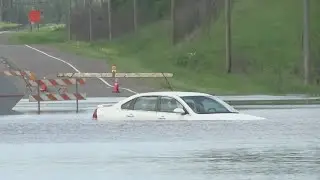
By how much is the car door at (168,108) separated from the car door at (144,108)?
0.48 feet

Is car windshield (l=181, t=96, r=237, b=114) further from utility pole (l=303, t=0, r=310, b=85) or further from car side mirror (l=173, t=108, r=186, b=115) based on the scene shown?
utility pole (l=303, t=0, r=310, b=85)

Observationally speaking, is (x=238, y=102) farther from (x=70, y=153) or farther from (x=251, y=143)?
(x=70, y=153)

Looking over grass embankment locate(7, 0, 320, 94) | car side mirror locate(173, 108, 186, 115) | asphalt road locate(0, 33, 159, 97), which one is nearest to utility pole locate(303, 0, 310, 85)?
grass embankment locate(7, 0, 320, 94)

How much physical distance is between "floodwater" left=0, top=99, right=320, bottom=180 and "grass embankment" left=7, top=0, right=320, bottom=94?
22735 millimetres

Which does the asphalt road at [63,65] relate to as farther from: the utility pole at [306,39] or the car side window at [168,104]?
the car side window at [168,104]

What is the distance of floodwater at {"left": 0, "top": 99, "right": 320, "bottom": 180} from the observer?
41.7ft

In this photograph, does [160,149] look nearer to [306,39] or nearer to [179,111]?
[179,111]

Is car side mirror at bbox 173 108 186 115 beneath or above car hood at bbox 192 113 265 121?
above

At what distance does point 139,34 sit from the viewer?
83938 mm

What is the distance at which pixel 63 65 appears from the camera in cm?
5844

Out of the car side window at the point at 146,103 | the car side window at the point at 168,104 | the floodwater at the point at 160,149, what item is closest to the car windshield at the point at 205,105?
the car side window at the point at 168,104

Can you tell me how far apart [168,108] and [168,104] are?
14cm

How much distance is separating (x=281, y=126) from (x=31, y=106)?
1218 centimetres

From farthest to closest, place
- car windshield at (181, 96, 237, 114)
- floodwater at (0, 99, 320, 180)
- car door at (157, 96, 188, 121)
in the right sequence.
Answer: car windshield at (181, 96, 237, 114), car door at (157, 96, 188, 121), floodwater at (0, 99, 320, 180)
